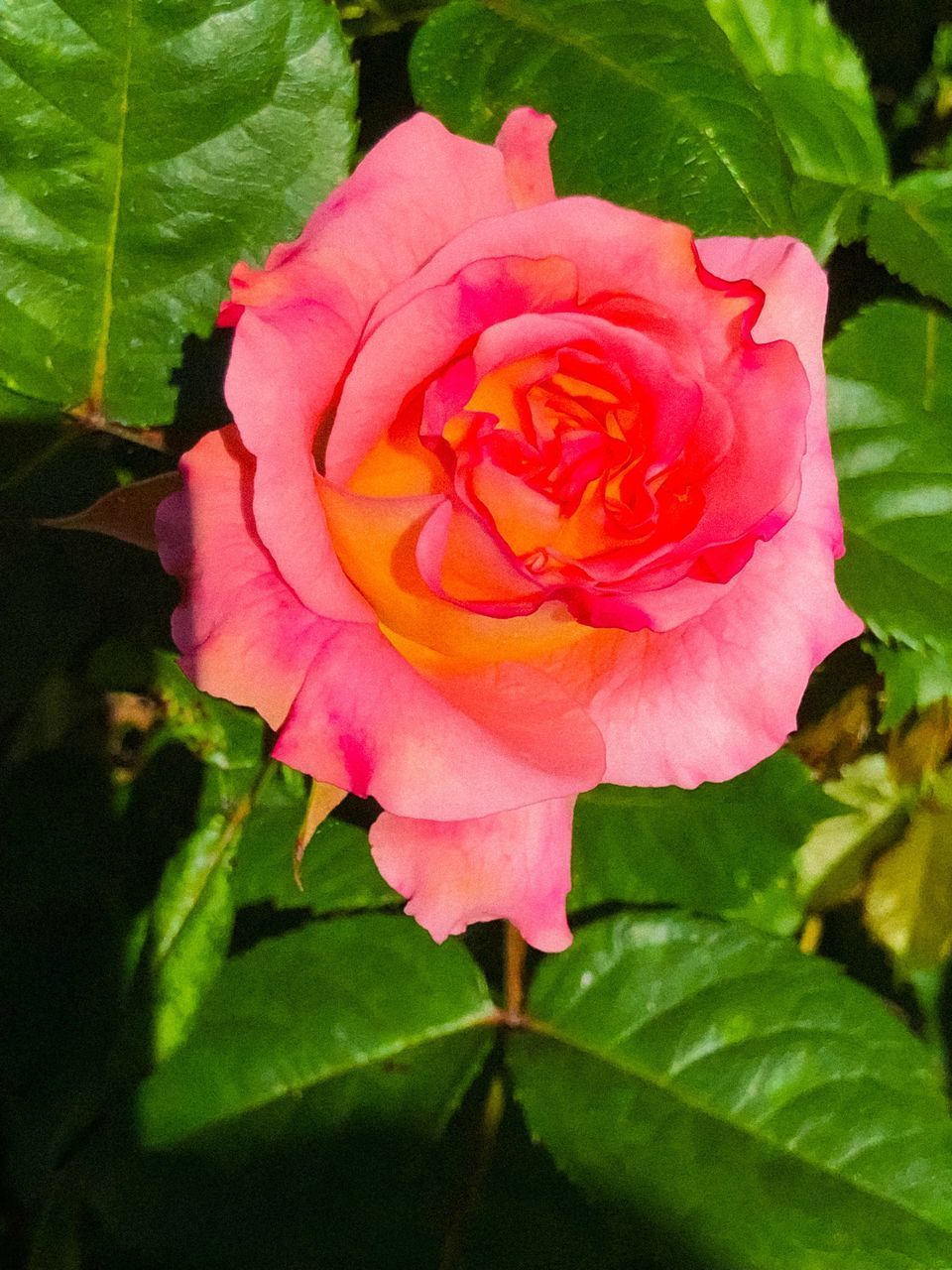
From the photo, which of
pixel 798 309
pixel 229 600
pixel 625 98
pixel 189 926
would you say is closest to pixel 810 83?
pixel 625 98

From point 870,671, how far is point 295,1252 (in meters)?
0.63

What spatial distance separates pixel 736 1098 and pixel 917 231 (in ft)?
2.05

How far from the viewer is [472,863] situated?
0.56 m

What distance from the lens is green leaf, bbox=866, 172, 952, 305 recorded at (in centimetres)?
Result: 81

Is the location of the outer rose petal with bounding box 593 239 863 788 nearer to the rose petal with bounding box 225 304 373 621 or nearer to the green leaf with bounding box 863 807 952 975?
the rose petal with bounding box 225 304 373 621

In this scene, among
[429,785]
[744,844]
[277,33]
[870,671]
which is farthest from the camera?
[870,671]

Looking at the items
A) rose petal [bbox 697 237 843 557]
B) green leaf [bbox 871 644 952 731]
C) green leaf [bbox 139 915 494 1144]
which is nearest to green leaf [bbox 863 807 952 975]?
green leaf [bbox 871 644 952 731]

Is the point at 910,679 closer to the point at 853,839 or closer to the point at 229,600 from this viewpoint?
the point at 853,839

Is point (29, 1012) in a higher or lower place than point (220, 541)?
lower

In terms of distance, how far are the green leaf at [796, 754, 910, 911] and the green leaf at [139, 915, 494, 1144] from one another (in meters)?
0.47

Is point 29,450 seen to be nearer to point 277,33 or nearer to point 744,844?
point 277,33

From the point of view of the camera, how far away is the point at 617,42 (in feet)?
2.28

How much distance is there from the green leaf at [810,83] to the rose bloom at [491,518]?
387mm

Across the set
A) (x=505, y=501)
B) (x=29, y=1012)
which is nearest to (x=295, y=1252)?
(x=29, y=1012)
